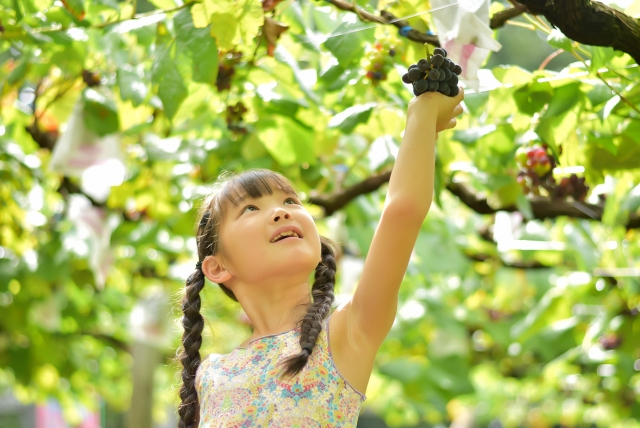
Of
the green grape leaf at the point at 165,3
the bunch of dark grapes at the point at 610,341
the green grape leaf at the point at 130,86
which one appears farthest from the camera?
the bunch of dark grapes at the point at 610,341

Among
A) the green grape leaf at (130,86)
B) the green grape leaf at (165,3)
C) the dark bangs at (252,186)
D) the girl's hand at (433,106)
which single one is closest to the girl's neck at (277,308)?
the dark bangs at (252,186)

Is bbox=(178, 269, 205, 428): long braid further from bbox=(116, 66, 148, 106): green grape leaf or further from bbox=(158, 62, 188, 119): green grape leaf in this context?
bbox=(116, 66, 148, 106): green grape leaf

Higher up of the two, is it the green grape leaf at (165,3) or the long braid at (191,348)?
the green grape leaf at (165,3)

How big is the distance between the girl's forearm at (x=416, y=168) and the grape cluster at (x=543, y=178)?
22.3 inches

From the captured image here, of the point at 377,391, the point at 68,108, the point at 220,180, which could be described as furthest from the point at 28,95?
the point at 377,391

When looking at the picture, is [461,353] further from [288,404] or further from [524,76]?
[288,404]

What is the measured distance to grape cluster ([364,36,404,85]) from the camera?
1333 millimetres

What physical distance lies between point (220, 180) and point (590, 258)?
1.19 m

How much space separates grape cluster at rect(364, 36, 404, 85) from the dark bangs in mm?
351

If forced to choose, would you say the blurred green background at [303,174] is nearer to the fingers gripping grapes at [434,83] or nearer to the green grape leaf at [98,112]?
the green grape leaf at [98,112]

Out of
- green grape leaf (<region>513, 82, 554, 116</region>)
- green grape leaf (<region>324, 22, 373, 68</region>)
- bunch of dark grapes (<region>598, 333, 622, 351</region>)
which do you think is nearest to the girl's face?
green grape leaf (<region>324, 22, 373, 68</region>)

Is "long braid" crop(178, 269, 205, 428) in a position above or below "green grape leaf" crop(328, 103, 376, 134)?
below

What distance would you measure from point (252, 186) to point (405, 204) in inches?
9.8

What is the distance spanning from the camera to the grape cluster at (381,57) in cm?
133
